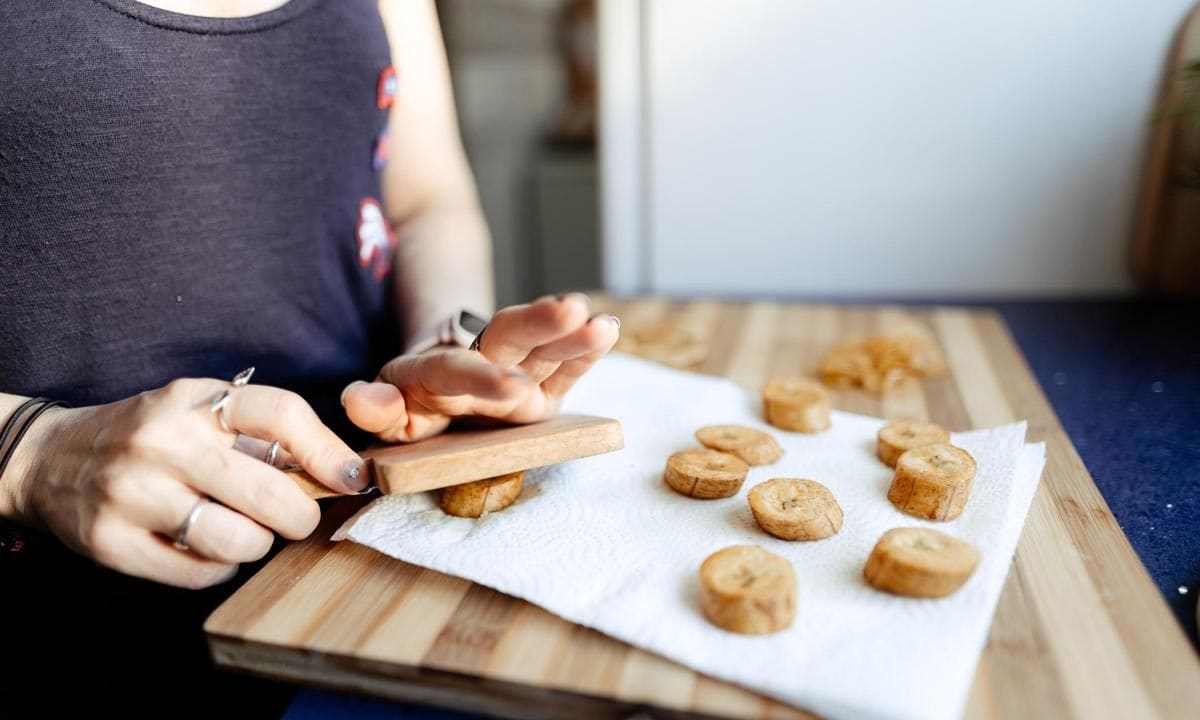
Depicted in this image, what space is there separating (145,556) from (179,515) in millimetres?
43

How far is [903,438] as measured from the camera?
78 centimetres

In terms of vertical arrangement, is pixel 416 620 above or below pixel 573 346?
below

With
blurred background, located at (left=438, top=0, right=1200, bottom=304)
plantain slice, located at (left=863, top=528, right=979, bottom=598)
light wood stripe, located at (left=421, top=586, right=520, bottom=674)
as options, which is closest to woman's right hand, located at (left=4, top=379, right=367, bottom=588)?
light wood stripe, located at (left=421, top=586, right=520, bottom=674)

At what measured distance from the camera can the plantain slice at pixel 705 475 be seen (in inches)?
27.8

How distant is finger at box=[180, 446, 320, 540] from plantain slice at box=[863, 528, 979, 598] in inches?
16.4

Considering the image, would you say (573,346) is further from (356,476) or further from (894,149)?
(894,149)

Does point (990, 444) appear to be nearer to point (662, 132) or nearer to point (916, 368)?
point (916, 368)

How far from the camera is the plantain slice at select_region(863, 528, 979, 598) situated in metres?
0.56

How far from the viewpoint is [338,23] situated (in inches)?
34.5

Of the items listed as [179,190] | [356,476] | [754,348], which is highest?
[179,190]

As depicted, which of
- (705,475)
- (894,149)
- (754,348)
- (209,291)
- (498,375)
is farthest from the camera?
(894,149)

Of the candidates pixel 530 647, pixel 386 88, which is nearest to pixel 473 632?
pixel 530 647

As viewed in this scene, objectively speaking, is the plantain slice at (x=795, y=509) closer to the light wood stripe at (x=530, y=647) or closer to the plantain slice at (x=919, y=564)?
the plantain slice at (x=919, y=564)

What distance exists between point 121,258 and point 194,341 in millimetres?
104
